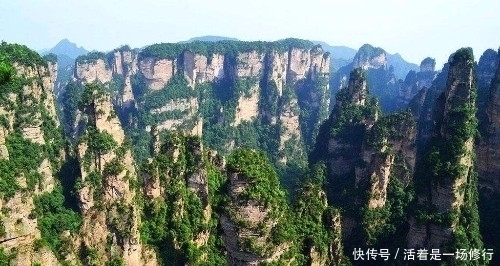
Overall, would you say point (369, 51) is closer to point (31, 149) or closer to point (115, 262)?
point (31, 149)

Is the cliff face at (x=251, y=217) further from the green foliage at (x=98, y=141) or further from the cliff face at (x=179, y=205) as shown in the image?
the green foliage at (x=98, y=141)

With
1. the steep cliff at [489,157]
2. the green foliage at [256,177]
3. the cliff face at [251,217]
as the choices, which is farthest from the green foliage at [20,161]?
the steep cliff at [489,157]

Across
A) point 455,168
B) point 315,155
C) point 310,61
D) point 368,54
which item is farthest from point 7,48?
point 368,54

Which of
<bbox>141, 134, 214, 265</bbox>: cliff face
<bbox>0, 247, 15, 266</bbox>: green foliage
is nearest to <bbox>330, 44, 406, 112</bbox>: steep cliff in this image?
<bbox>141, 134, 214, 265</bbox>: cliff face

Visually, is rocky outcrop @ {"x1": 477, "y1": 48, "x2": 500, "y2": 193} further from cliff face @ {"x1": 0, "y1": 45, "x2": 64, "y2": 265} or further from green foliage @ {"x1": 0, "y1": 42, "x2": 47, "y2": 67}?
green foliage @ {"x1": 0, "y1": 42, "x2": 47, "y2": 67}

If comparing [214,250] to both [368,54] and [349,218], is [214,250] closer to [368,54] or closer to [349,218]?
[349,218]

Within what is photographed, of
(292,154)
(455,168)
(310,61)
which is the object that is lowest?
(292,154)

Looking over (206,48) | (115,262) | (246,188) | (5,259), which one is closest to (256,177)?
(246,188)
